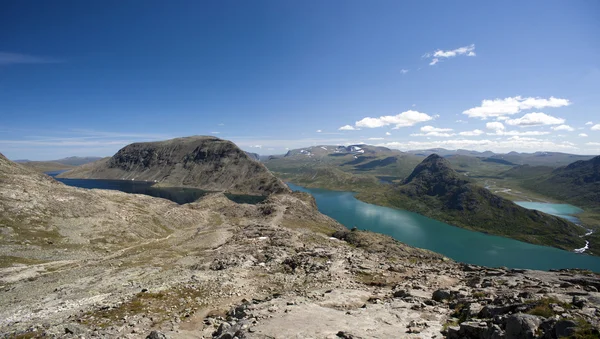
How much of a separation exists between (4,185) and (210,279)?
276 ft

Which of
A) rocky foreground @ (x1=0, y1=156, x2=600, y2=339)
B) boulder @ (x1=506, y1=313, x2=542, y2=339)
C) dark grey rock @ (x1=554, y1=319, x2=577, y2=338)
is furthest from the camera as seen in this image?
rocky foreground @ (x1=0, y1=156, x2=600, y2=339)

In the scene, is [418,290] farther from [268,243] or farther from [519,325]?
[268,243]

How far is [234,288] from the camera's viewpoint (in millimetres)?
40031

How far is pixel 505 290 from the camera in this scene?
3200cm

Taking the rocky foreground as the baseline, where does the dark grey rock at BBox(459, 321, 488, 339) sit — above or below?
above

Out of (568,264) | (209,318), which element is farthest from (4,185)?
(568,264)

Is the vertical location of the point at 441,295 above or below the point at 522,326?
below

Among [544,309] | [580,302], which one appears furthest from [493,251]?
[544,309]

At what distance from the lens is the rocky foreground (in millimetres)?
23156

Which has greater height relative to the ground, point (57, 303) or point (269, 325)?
point (269, 325)

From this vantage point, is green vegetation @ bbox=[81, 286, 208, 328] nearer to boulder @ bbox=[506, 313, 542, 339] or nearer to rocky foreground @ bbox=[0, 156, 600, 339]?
rocky foreground @ bbox=[0, 156, 600, 339]

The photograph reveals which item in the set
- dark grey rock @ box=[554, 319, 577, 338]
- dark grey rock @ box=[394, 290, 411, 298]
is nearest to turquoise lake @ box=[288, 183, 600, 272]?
dark grey rock @ box=[394, 290, 411, 298]

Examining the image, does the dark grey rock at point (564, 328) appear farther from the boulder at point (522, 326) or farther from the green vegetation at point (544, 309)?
the green vegetation at point (544, 309)

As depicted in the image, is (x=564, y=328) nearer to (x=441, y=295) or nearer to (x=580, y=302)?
(x=580, y=302)
